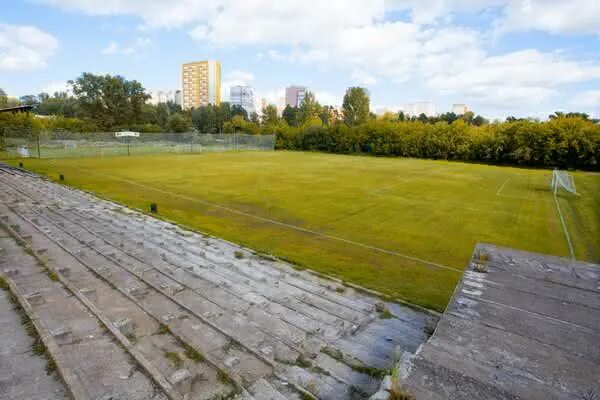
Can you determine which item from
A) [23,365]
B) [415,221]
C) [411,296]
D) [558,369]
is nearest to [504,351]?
[558,369]

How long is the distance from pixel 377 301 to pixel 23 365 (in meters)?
4.10

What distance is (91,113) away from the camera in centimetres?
5853

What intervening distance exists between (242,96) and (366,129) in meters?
108

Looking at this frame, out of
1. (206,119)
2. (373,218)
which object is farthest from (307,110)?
(373,218)

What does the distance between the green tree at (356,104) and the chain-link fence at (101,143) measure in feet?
89.3

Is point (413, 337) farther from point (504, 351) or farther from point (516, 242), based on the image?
point (516, 242)

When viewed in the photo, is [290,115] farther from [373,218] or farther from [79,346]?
[79,346]

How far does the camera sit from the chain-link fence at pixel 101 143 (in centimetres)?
2892

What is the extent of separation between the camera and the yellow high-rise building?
5482 inches

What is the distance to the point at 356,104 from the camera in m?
68.5

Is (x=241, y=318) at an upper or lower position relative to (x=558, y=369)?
lower

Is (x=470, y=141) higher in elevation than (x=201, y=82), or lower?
lower

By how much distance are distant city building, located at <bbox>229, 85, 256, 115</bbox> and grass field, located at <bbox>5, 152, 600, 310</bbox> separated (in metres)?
132

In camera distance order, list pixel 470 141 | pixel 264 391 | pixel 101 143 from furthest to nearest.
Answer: pixel 470 141 < pixel 101 143 < pixel 264 391
